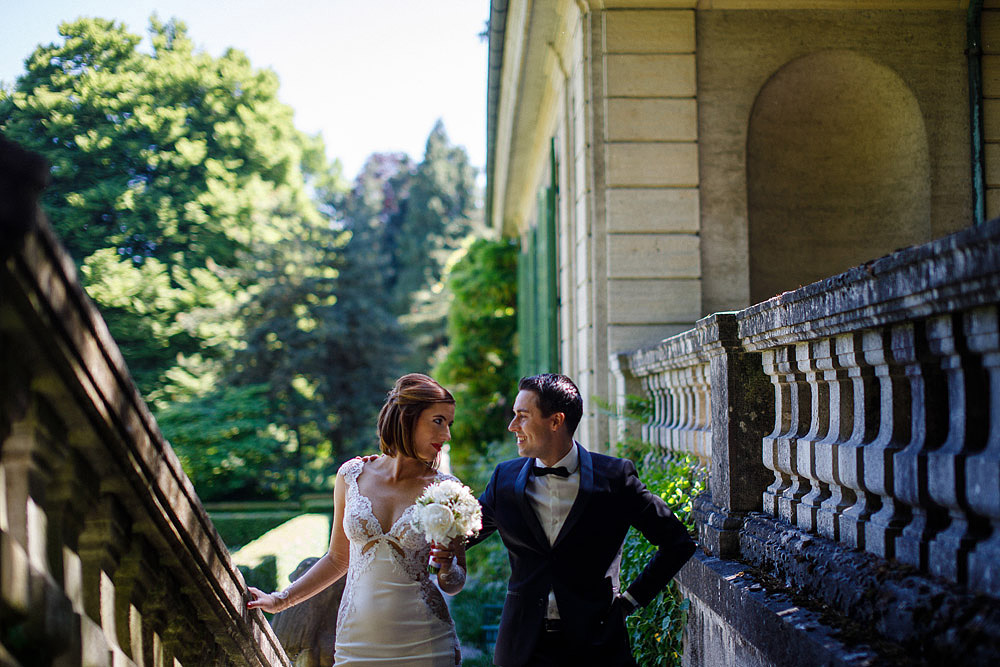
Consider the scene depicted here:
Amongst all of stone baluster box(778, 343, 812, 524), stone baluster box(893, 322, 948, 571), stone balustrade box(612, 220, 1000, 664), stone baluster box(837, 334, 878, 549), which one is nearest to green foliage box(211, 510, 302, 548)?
stone balustrade box(612, 220, 1000, 664)

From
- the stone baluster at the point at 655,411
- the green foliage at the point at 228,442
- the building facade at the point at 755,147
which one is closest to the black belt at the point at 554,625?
the stone baluster at the point at 655,411

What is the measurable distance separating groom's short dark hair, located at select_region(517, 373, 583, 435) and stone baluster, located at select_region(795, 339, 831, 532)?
0.77 meters

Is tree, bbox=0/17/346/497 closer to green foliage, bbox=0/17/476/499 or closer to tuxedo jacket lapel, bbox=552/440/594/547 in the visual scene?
green foliage, bbox=0/17/476/499

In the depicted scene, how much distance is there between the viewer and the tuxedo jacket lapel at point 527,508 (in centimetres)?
269

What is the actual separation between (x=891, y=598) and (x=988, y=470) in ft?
1.57

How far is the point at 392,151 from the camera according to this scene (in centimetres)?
4788

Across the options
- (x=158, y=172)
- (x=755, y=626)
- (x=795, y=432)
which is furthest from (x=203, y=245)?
(x=755, y=626)

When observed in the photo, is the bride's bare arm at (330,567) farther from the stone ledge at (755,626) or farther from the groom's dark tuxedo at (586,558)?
the stone ledge at (755,626)

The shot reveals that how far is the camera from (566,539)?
267cm

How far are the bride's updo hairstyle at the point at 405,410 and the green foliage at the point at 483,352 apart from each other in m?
11.5

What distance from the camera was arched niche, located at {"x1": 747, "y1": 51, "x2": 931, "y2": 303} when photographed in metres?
6.32

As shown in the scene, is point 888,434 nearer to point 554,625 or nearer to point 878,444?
point 878,444

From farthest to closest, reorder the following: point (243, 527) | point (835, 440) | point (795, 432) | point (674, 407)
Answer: point (243, 527), point (674, 407), point (795, 432), point (835, 440)

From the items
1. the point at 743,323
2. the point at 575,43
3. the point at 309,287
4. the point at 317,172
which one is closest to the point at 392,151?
the point at 317,172
